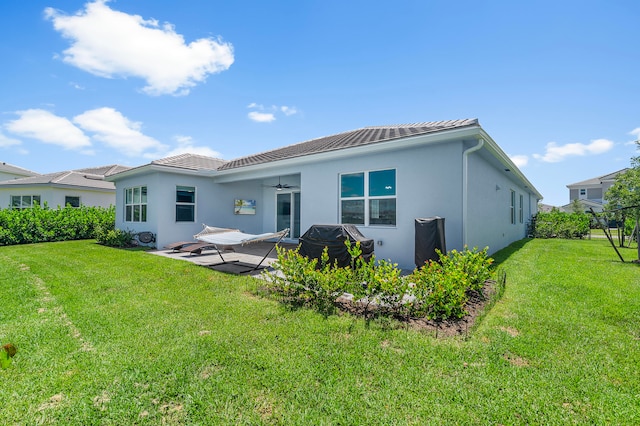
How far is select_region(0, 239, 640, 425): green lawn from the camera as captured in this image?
2086mm

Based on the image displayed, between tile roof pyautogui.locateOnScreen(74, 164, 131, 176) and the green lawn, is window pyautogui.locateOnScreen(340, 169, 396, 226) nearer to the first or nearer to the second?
the green lawn

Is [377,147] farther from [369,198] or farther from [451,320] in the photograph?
[451,320]

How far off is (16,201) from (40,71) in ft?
49.9

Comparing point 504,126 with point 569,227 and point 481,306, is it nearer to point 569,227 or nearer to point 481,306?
point 481,306

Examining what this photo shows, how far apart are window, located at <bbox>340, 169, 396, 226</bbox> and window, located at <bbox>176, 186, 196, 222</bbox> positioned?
6.76 meters

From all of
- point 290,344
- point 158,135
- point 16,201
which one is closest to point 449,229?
point 290,344

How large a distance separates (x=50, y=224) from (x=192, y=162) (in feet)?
24.1

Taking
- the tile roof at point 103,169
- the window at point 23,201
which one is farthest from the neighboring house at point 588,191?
the window at point 23,201

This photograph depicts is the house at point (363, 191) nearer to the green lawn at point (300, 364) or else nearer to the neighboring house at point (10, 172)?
the green lawn at point (300, 364)

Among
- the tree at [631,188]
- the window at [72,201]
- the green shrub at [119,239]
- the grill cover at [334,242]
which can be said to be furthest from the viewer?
the window at [72,201]

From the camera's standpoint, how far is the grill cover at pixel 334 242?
19.2 feet

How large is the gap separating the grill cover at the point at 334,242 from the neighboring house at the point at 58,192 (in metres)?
16.8

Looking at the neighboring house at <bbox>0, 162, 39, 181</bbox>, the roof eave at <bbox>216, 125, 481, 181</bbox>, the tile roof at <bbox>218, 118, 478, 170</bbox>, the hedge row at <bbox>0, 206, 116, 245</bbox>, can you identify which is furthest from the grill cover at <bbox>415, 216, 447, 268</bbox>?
the neighboring house at <bbox>0, 162, 39, 181</bbox>

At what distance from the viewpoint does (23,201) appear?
18.0m
